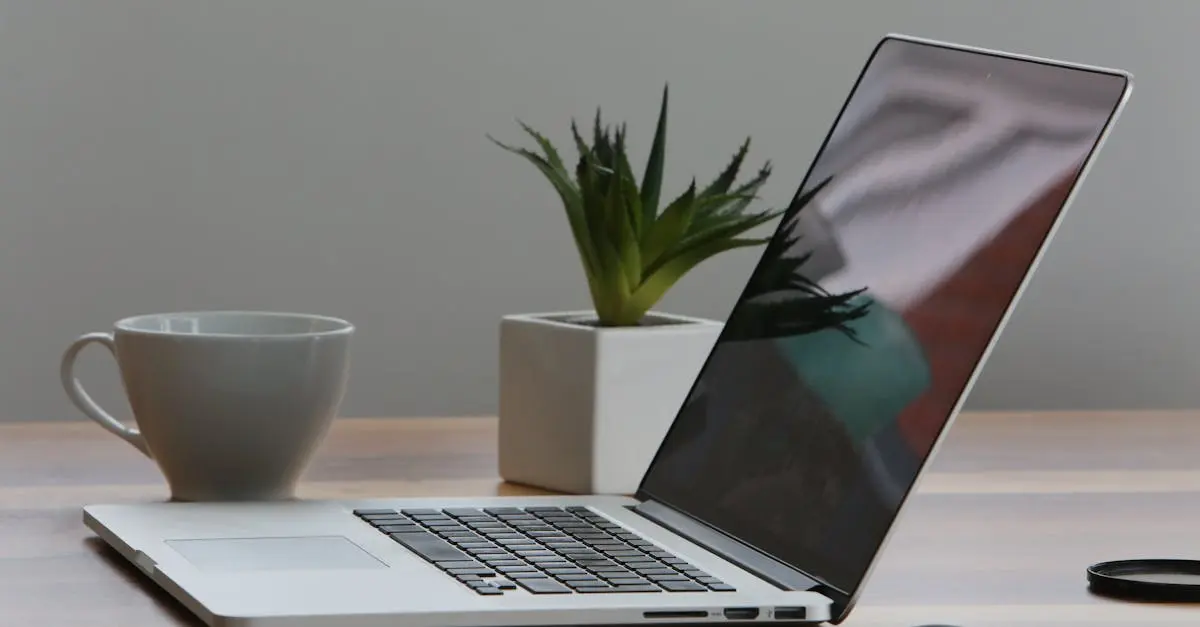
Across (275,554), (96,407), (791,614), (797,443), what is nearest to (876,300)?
(797,443)

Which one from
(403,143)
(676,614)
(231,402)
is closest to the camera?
(676,614)

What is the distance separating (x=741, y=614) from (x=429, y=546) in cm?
16

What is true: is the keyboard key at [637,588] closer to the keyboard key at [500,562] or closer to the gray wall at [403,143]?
the keyboard key at [500,562]

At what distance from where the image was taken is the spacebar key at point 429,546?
691 mm

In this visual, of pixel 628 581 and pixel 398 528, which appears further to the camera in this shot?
pixel 398 528

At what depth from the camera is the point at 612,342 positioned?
92 centimetres

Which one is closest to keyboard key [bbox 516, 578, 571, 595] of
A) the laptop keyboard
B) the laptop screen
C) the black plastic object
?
the laptop keyboard

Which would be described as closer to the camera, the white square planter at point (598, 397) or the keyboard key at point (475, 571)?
the keyboard key at point (475, 571)

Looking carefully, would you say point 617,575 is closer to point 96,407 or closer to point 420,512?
point 420,512

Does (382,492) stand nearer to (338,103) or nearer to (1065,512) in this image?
(1065,512)

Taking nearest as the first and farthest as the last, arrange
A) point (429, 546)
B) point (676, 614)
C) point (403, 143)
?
point (676, 614), point (429, 546), point (403, 143)

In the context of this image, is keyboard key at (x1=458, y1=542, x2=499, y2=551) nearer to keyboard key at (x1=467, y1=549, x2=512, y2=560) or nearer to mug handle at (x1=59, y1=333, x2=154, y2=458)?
keyboard key at (x1=467, y1=549, x2=512, y2=560)

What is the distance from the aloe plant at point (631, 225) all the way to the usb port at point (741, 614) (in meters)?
0.35

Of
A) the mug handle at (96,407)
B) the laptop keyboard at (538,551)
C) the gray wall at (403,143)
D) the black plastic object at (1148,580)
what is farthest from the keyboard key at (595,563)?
the gray wall at (403,143)
